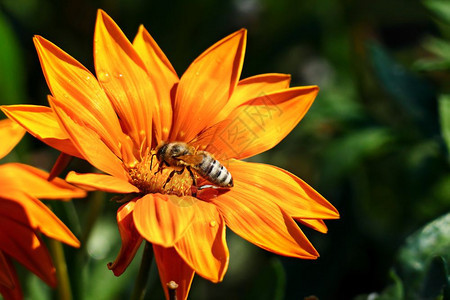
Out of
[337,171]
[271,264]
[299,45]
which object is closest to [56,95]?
[271,264]

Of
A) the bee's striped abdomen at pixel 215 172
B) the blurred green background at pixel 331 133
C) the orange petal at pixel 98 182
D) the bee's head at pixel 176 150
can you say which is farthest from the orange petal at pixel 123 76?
the blurred green background at pixel 331 133

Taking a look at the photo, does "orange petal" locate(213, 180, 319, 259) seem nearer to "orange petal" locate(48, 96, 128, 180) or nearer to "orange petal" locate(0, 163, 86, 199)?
"orange petal" locate(48, 96, 128, 180)

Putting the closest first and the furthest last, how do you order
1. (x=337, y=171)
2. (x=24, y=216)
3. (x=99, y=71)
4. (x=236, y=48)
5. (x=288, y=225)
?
(x=24, y=216)
(x=288, y=225)
(x=99, y=71)
(x=236, y=48)
(x=337, y=171)

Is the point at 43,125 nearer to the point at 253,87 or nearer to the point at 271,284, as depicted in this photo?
the point at 253,87

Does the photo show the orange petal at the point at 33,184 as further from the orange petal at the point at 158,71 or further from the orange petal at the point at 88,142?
the orange petal at the point at 158,71

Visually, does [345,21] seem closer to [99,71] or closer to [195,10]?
[195,10]


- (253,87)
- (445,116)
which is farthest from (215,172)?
(445,116)
